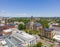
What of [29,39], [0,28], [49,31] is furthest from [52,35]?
[0,28]

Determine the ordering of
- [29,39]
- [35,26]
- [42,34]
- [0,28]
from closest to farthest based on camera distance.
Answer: [29,39]
[42,34]
[0,28]
[35,26]

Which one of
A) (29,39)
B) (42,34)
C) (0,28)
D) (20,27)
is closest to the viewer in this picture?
(29,39)

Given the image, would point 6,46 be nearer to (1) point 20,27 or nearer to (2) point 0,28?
(2) point 0,28

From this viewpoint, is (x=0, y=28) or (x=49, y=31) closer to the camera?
(x=49, y=31)

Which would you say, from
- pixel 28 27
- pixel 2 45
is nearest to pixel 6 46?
pixel 2 45

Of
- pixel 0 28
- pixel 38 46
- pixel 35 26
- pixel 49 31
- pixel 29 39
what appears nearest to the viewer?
pixel 38 46

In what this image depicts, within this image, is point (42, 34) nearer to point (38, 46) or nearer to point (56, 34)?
point (56, 34)

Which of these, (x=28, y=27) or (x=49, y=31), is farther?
(x=28, y=27)

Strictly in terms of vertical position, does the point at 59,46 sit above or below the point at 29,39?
below

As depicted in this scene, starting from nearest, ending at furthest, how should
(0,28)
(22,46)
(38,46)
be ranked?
(22,46) < (38,46) < (0,28)
